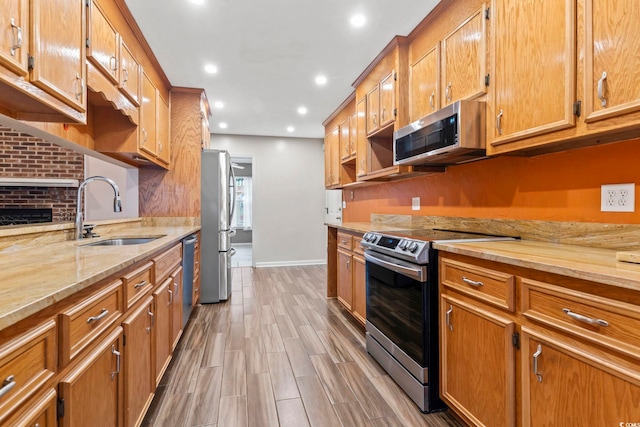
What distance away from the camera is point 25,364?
734 mm

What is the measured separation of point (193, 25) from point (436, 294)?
2.59m

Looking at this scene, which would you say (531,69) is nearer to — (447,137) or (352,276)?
(447,137)

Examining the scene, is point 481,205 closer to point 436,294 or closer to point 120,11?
point 436,294

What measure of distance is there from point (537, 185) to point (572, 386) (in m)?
1.12

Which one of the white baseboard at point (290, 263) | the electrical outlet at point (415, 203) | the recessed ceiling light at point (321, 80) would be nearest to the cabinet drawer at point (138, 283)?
the electrical outlet at point (415, 203)

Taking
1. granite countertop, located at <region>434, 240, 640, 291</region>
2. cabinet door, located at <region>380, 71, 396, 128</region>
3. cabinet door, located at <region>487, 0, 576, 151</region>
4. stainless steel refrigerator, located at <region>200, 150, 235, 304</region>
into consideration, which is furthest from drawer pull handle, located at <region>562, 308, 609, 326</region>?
stainless steel refrigerator, located at <region>200, 150, 235, 304</region>

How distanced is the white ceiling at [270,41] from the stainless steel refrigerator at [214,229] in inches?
35.8

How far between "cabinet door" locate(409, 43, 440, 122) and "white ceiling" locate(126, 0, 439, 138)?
30 cm

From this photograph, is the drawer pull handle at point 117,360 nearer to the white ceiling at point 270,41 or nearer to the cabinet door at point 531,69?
the cabinet door at point 531,69

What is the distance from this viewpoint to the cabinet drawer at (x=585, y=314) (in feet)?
2.92

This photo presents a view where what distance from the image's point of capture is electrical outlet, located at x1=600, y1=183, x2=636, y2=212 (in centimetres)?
136

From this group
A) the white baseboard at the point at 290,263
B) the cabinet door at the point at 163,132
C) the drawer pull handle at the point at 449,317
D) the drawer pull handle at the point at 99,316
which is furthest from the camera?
the white baseboard at the point at 290,263

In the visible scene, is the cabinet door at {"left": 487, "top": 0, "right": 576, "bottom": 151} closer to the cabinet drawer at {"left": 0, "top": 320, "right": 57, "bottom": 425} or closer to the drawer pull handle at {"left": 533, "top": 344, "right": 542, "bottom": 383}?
the drawer pull handle at {"left": 533, "top": 344, "right": 542, "bottom": 383}

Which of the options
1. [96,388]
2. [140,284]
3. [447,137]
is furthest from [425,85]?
[96,388]
